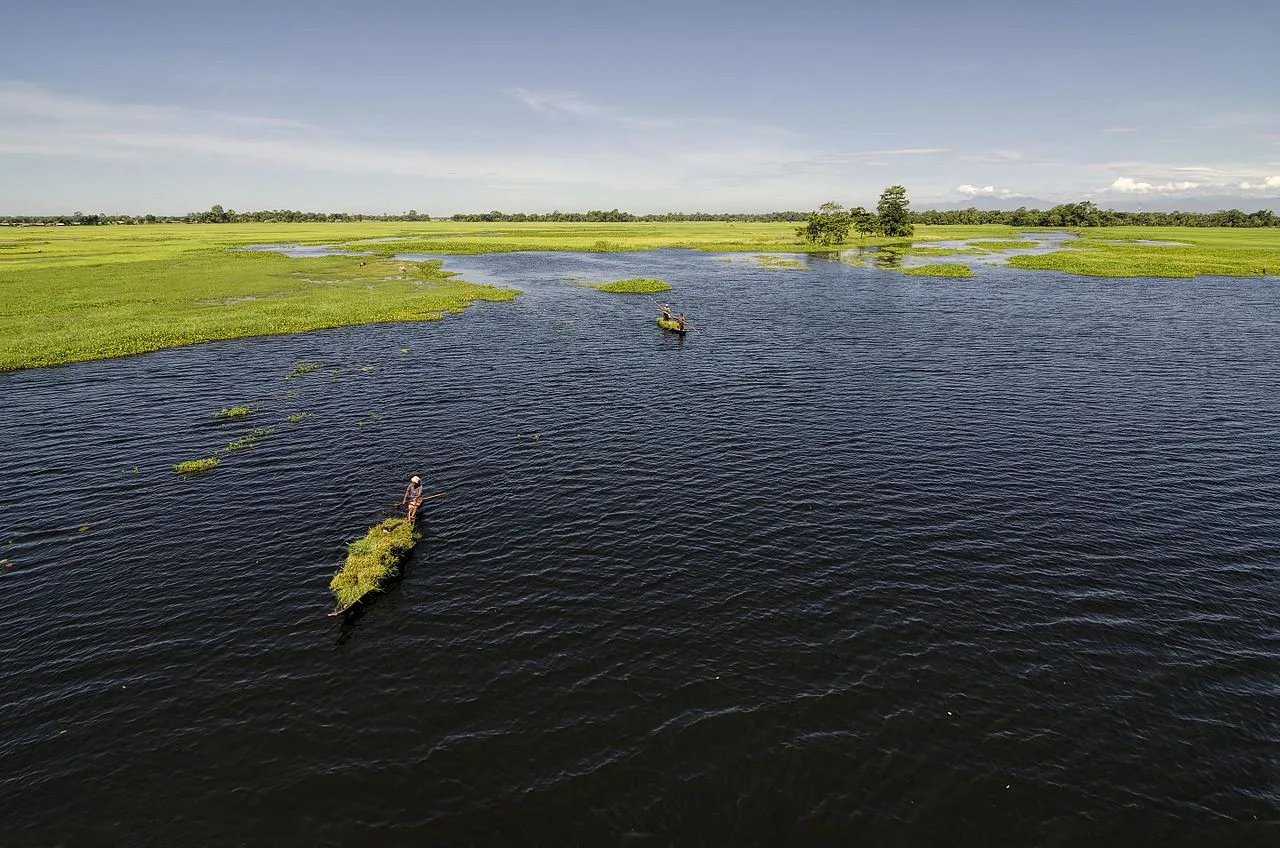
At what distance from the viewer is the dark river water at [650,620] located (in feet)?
61.6

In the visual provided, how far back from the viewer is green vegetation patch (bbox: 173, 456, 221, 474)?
129 ft

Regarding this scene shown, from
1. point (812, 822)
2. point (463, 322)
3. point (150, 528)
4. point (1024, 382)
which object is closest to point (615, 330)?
point (463, 322)

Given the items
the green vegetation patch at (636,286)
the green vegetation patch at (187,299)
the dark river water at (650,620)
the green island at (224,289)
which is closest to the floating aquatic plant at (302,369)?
the green island at (224,289)

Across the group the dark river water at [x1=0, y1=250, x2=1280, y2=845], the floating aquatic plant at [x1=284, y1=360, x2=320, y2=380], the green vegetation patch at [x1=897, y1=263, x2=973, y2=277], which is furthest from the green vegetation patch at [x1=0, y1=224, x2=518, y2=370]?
the green vegetation patch at [x1=897, y1=263, x2=973, y2=277]

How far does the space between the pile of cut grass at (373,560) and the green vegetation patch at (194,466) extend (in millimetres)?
15759

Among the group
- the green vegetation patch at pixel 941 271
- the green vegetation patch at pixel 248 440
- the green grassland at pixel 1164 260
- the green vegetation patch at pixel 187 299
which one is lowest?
the green vegetation patch at pixel 248 440

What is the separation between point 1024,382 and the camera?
57562 millimetres

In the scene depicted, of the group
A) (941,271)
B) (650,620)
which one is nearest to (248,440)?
(650,620)

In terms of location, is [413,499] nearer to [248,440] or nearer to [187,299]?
[248,440]

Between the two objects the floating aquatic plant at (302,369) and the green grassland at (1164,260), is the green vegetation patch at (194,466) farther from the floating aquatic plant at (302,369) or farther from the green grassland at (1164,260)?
the green grassland at (1164,260)

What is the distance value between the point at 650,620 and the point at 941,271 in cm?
13085

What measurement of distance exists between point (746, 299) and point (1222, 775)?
92689 millimetres

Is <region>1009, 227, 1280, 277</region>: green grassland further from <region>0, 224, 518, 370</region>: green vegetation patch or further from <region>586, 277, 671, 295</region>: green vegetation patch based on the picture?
<region>0, 224, 518, 370</region>: green vegetation patch

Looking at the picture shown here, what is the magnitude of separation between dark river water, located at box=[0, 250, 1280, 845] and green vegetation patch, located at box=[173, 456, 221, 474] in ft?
2.63
